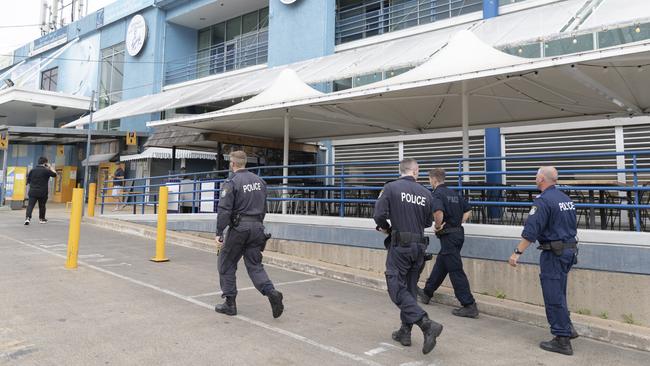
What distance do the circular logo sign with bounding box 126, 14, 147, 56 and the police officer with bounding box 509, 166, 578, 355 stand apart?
883 inches

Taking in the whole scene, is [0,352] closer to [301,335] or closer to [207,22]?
[301,335]

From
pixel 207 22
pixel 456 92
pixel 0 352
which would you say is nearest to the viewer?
pixel 0 352

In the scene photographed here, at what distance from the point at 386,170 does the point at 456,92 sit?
21.0 feet

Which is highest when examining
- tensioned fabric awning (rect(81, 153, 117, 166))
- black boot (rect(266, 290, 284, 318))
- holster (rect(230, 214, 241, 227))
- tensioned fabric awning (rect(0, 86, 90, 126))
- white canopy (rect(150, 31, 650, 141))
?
tensioned fabric awning (rect(0, 86, 90, 126))

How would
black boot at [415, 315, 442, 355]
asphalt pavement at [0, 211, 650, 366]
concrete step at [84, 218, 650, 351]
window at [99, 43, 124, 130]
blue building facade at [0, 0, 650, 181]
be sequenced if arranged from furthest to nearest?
window at [99, 43, 124, 130], blue building facade at [0, 0, 650, 181], concrete step at [84, 218, 650, 351], black boot at [415, 315, 442, 355], asphalt pavement at [0, 211, 650, 366]

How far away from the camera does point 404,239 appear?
167 inches

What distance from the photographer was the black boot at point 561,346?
167 inches

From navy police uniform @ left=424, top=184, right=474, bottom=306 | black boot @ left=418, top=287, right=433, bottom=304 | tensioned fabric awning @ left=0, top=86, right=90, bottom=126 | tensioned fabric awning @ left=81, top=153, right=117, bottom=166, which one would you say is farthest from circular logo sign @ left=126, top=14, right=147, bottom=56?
navy police uniform @ left=424, top=184, right=474, bottom=306

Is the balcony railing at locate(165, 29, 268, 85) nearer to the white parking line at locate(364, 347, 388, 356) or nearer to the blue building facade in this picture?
the blue building facade

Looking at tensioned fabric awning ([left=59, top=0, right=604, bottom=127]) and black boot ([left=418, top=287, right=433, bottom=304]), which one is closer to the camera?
black boot ([left=418, top=287, right=433, bottom=304])

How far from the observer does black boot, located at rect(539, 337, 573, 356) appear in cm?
423

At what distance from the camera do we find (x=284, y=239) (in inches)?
350

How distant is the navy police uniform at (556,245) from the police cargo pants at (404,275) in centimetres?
108

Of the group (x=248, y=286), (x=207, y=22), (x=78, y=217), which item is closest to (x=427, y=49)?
(x=248, y=286)
